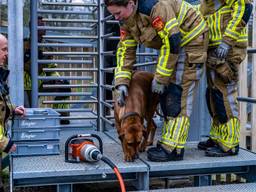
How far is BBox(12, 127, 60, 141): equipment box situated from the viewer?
159 inches

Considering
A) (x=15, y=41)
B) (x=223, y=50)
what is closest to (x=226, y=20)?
(x=223, y=50)

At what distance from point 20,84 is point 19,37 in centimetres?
42

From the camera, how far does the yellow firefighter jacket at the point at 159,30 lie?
367 centimetres

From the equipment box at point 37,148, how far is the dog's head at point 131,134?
0.71m

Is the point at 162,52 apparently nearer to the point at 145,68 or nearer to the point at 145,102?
the point at 145,102

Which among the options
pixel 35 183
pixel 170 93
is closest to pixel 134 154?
pixel 170 93

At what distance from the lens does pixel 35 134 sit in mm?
4078

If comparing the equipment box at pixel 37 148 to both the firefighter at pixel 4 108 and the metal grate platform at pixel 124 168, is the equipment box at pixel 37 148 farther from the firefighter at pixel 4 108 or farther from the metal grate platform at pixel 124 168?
the firefighter at pixel 4 108

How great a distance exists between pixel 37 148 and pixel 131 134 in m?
0.92

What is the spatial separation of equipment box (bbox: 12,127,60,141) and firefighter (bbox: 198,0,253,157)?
1385 millimetres

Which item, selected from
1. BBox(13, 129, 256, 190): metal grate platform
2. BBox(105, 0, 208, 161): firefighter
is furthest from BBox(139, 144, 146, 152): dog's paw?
BBox(105, 0, 208, 161): firefighter

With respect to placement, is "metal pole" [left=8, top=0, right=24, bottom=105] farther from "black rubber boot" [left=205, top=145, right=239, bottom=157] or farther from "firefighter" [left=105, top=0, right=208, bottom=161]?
"black rubber boot" [left=205, top=145, right=239, bottom=157]

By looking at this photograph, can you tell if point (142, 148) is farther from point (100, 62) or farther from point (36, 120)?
point (100, 62)

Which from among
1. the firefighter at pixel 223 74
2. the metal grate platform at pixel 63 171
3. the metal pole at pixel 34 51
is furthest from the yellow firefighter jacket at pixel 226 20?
the metal pole at pixel 34 51
